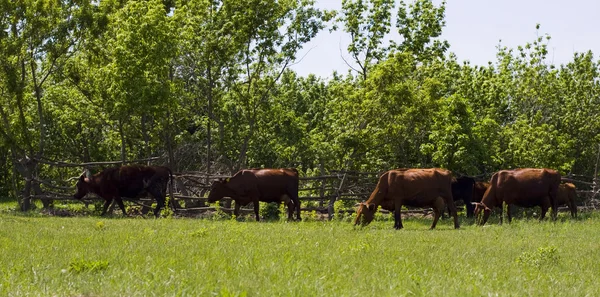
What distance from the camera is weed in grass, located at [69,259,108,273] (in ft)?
31.5

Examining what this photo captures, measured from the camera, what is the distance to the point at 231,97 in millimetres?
32656

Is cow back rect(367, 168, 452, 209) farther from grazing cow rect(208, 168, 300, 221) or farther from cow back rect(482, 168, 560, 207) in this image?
grazing cow rect(208, 168, 300, 221)

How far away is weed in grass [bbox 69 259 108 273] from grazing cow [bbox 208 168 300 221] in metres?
15.6

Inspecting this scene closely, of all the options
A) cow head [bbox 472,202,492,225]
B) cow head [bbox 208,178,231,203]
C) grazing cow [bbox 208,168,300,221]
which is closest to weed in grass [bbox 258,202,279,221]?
grazing cow [bbox 208,168,300,221]

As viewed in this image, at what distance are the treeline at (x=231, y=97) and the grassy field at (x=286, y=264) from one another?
12449 mm

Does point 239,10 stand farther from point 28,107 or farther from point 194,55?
point 28,107

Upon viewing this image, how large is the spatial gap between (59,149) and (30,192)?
695 centimetres

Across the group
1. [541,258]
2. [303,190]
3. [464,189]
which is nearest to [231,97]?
[303,190]

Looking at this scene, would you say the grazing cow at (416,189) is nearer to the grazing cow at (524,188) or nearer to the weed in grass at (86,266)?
the grazing cow at (524,188)

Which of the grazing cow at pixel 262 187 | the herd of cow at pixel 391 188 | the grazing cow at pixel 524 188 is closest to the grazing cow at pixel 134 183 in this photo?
the herd of cow at pixel 391 188

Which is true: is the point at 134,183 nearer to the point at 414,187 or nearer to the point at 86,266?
the point at 414,187

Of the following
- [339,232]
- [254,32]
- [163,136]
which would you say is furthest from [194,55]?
[339,232]

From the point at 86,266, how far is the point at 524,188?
60.0 feet

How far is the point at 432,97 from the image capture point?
29.4 metres
